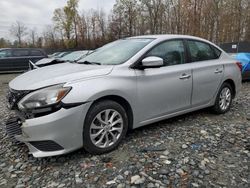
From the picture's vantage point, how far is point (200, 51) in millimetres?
4352

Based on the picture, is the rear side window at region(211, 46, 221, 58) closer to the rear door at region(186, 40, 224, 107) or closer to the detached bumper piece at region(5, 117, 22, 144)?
the rear door at region(186, 40, 224, 107)

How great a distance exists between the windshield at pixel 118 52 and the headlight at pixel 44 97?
3.20ft

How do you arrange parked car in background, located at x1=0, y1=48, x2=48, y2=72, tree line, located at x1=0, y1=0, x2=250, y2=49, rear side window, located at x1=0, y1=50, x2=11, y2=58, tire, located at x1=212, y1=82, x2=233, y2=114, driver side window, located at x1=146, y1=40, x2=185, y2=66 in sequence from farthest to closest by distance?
tree line, located at x1=0, y1=0, x2=250, y2=49, rear side window, located at x1=0, y1=50, x2=11, y2=58, parked car in background, located at x1=0, y1=48, x2=48, y2=72, tire, located at x1=212, y1=82, x2=233, y2=114, driver side window, located at x1=146, y1=40, x2=185, y2=66

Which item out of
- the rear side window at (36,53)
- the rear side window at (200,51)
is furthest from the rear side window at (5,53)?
the rear side window at (200,51)

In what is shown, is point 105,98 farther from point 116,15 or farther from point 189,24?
point 116,15

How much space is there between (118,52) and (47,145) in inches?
68.9

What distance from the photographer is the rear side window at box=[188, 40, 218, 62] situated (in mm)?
4168

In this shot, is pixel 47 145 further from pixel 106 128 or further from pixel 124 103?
pixel 124 103

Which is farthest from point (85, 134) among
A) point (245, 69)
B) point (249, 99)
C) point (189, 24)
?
point (189, 24)

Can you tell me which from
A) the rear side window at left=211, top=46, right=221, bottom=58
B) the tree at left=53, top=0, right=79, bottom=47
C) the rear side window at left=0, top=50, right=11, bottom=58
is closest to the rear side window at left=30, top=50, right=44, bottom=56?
the rear side window at left=0, top=50, right=11, bottom=58

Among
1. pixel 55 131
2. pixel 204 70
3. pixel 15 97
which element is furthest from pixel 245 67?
pixel 15 97

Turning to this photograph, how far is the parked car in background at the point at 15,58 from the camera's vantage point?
14.4m

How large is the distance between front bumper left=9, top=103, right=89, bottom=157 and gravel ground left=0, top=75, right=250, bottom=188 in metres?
0.25

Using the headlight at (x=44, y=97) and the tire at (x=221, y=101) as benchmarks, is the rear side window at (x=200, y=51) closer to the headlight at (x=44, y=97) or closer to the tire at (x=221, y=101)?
the tire at (x=221, y=101)
